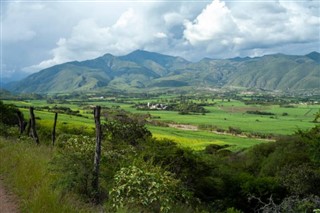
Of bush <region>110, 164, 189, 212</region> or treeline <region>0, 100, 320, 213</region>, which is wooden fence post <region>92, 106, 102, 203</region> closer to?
treeline <region>0, 100, 320, 213</region>

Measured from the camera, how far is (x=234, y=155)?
219 feet

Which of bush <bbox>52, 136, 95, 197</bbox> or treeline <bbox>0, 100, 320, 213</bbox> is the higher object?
bush <bbox>52, 136, 95, 197</bbox>

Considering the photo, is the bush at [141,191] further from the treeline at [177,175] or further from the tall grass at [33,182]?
the tall grass at [33,182]

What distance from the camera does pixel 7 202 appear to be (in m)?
9.49

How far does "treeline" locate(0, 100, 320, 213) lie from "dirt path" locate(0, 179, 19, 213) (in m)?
1.25

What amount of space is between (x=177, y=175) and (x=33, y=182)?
14.7 meters

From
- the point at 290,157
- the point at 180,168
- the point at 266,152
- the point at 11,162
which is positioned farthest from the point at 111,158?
the point at 266,152

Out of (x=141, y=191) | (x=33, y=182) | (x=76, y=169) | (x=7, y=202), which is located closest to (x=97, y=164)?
(x=76, y=169)

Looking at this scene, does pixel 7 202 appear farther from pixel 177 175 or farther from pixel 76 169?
pixel 177 175

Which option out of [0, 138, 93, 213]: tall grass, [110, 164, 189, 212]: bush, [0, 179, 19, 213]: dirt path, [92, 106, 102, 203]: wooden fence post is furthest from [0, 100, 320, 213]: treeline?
[0, 179, 19, 213]: dirt path

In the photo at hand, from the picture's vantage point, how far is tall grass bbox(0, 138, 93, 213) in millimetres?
8477

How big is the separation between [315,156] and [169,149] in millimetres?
10634

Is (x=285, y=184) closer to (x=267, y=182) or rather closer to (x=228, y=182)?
(x=267, y=182)

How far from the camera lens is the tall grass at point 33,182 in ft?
27.8
